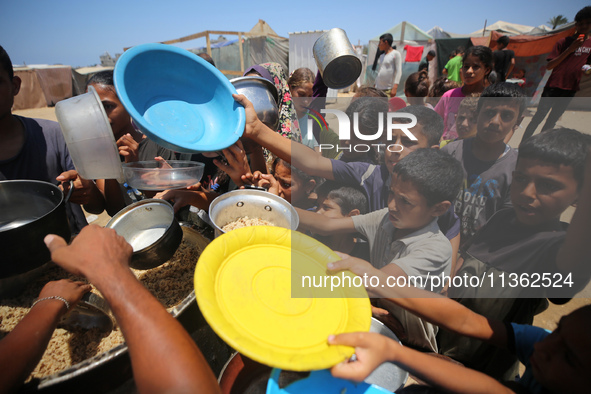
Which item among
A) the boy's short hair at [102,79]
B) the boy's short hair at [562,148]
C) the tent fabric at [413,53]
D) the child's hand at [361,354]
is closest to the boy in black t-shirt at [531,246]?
the boy's short hair at [562,148]

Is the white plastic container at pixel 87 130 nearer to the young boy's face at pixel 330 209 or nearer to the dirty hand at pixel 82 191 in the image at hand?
the dirty hand at pixel 82 191

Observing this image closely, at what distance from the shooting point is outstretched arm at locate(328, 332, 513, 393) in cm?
98

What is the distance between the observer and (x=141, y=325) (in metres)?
0.87

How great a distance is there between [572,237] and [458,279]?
567 mm

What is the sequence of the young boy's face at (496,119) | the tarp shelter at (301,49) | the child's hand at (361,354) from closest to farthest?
the child's hand at (361,354) < the young boy's face at (496,119) < the tarp shelter at (301,49)

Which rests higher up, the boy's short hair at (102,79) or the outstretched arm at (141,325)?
the boy's short hair at (102,79)

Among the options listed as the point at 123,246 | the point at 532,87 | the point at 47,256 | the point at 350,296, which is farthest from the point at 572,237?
the point at 532,87

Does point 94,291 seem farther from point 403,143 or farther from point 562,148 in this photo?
point 562,148

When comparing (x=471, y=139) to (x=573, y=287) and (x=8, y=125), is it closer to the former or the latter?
(x=573, y=287)

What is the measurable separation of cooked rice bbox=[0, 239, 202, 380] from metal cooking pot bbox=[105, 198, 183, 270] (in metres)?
0.22

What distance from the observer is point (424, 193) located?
134 cm

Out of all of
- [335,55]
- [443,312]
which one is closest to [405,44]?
[335,55]

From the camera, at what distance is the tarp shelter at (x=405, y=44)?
535 inches

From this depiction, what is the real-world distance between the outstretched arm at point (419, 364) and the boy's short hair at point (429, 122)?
41.0 inches
